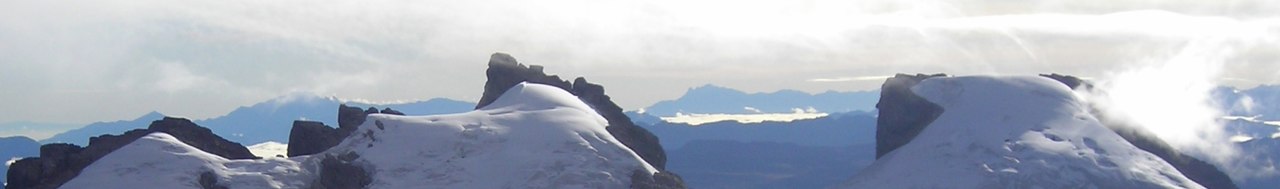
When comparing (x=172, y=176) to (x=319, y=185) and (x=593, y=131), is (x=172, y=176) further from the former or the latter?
(x=593, y=131)

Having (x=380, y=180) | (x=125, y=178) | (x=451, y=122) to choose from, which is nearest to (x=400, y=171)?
(x=380, y=180)

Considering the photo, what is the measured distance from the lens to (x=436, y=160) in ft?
602

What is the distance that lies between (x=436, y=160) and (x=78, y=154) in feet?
119

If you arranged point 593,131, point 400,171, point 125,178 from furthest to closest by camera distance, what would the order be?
point 593,131, point 400,171, point 125,178

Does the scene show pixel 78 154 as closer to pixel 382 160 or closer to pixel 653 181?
pixel 382 160

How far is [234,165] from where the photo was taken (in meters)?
176

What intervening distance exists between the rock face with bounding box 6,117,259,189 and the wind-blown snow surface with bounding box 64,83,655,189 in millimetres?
3494

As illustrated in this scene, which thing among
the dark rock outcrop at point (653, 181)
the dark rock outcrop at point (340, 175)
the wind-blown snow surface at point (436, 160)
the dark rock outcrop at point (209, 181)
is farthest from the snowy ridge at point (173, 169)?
the dark rock outcrop at point (653, 181)

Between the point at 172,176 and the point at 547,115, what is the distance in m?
45.7

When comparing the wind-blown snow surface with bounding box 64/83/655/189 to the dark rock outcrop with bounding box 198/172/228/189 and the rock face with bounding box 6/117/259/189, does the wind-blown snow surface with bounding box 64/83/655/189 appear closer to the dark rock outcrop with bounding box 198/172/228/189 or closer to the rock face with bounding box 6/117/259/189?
Result: the dark rock outcrop with bounding box 198/172/228/189

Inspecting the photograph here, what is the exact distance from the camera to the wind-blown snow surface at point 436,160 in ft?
563

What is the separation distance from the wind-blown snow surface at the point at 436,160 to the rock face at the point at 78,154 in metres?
3.49

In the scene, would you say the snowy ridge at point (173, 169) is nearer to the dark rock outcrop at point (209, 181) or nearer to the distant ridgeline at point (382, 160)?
the distant ridgeline at point (382, 160)

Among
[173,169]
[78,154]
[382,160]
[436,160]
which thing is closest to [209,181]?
[173,169]
